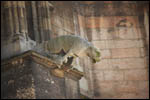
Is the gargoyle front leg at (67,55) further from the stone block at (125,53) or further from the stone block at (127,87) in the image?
the stone block at (125,53)

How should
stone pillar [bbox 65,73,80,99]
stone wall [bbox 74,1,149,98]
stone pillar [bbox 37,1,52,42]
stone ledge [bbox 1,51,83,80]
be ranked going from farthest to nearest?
1. stone wall [bbox 74,1,149,98]
2. stone pillar [bbox 37,1,52,42]
3. stone pillar [bbox 65,73,80,99]
4. stone ledge [bbox 1,51,83,80]

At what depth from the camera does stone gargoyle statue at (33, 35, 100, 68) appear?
20.7m

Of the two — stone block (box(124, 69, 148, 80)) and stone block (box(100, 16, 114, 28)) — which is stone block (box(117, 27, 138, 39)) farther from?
stone block (box(124, 69, 148, 80))

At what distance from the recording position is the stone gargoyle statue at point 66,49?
67.9ft

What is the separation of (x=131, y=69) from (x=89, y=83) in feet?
3.89

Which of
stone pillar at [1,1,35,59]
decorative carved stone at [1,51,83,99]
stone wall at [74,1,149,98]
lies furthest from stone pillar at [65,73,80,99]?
stone wall at [74,1,149,98]

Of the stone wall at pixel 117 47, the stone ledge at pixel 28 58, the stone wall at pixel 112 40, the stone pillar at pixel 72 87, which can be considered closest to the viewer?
the stone ledge at pixel 28 58

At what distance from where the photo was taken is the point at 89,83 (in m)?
23.3

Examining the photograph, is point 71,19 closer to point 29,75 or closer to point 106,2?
point 106,2

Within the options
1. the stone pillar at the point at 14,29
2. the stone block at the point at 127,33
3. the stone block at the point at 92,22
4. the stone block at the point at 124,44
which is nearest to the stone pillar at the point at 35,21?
the stone pillar at the point at 14,29

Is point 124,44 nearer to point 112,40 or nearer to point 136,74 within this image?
point 112,40

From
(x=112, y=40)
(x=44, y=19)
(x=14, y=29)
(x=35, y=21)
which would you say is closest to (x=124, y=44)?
(x=112, y=40)

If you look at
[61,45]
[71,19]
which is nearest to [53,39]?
[61,45]

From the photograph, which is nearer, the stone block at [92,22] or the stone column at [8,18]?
the stone column at [8,18]
